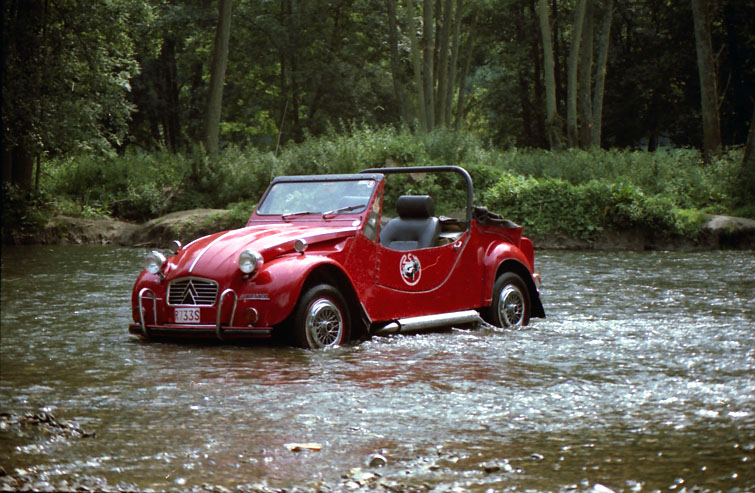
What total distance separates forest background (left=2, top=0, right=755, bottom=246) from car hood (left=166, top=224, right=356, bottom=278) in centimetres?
634

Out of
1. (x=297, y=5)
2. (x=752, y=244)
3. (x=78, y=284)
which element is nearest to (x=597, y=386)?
(x=78, y=284)

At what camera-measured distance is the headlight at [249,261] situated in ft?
26.9

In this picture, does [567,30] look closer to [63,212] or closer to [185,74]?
[185,74]

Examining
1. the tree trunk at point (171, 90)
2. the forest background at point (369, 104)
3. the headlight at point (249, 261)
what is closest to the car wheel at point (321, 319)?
the headlight at point (249, 261)

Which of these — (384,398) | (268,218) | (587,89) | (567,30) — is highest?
(567,30)

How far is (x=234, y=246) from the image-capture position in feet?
28.3

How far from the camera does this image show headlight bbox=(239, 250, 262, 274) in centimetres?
821

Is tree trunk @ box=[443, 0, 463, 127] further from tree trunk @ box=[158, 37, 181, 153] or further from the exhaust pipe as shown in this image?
the exhaust pipe

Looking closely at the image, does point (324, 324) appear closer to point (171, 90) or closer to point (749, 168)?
point (749, 168)

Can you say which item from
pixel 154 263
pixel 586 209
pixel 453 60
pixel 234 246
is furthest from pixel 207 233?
pixel 453 60

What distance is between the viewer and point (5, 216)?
82.2 ft

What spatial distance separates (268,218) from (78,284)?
5962mm

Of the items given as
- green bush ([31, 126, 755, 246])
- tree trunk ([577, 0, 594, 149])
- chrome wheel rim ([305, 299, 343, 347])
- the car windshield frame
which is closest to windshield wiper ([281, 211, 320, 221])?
the car windshield frame

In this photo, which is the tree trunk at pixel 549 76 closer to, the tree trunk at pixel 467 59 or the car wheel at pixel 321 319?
the tree trunk at pixel 467 59
